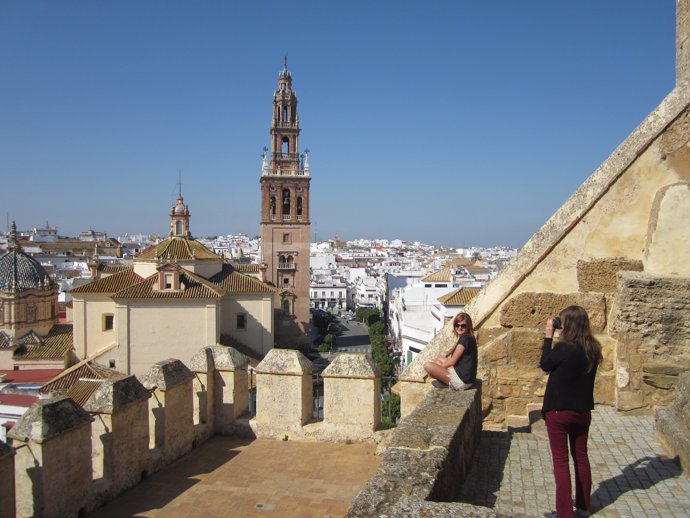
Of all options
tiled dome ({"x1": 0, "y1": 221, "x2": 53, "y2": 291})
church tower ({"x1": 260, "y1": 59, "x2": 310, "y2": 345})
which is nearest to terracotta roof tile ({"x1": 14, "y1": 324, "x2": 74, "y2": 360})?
tiled dome ({"x1": 0, "y1": 221, "x2": 53, "y2": 291})

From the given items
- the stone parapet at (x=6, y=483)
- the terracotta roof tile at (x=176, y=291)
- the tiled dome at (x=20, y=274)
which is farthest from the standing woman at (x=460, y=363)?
the tiled dome at (x=20, y=274)

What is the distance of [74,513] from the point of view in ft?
14.5

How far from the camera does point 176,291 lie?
79.9 ft

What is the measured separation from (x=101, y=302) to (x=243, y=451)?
22.2m

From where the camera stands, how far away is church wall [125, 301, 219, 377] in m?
24.1

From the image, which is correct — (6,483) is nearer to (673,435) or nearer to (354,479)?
(354,479)

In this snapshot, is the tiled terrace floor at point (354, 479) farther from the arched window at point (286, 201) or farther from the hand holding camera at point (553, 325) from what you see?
the arched window at point (286, 201)

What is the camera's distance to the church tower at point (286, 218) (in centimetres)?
4528

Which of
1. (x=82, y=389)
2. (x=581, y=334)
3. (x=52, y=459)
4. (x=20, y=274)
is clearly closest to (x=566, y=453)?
(x=581, y=334)

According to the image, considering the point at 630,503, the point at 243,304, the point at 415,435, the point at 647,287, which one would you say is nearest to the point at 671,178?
the point at 647,287

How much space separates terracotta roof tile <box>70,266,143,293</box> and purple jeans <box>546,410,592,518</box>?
82.3ft

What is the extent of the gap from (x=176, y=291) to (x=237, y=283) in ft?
16.1

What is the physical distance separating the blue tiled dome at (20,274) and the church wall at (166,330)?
5998 millimetres

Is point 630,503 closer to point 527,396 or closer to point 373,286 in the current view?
point 527,396
